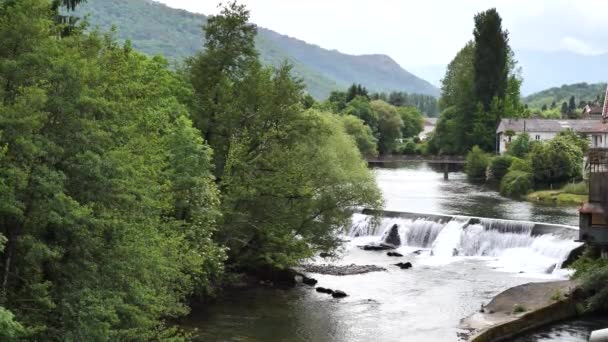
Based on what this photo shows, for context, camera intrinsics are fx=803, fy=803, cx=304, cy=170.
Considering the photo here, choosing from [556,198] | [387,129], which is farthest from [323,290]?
[387,129]

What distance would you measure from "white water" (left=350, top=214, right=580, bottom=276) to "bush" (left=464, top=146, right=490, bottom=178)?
44.4 m

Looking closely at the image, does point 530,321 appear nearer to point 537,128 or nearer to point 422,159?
point 422,159

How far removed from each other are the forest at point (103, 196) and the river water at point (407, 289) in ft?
6.20

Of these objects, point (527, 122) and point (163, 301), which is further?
point (527, 122)

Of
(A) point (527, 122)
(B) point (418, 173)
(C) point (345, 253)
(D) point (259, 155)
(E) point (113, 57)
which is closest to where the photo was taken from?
(E) point (113, 57)

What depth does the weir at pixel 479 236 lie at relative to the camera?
140 feet

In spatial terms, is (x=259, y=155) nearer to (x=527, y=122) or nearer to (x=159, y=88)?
(x=159, y=88)

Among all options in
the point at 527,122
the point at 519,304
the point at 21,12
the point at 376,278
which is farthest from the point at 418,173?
the point at 21,12

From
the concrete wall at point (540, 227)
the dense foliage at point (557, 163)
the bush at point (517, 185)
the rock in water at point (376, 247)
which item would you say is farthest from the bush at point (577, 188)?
the rock in water at point (376, 247)

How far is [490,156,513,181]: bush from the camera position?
8762 centimetres

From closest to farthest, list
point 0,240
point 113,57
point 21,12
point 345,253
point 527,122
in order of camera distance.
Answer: point 0,240 → point 21,12 → point 113,57 → point 345,253 → point 527,122

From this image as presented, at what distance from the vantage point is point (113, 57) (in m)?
24.3

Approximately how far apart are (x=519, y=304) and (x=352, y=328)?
6533 millimetres

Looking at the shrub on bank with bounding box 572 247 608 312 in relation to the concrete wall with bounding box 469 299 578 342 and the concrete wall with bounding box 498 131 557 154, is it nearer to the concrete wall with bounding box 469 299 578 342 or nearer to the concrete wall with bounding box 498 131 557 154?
the concrete wall with bounding box 469 299 578 342
